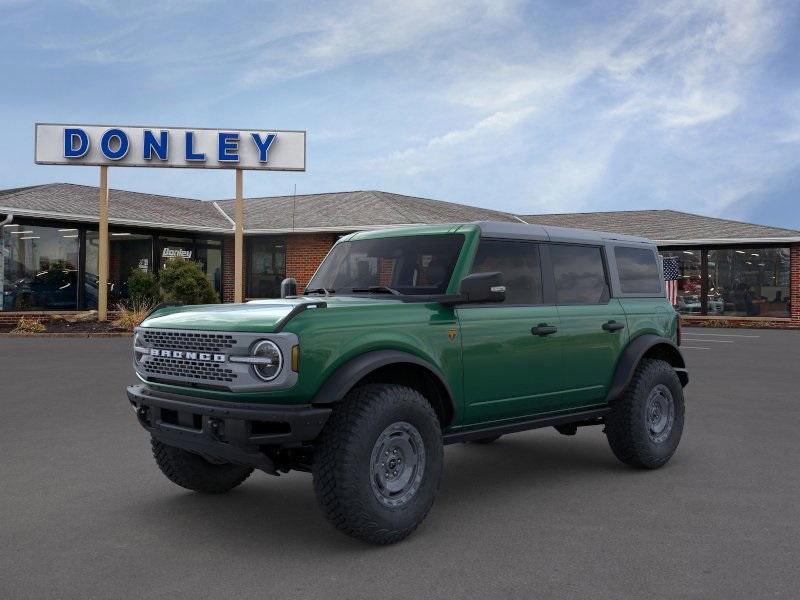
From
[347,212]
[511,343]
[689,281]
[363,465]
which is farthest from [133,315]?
[689,281]

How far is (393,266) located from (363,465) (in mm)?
Result: 1803

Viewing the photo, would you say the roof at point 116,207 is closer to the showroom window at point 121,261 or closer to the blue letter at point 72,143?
the showroom window at point 121,261

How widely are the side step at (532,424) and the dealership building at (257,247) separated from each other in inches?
788

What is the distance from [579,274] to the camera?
627 cm

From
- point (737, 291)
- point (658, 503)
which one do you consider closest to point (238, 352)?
point (658, 503)

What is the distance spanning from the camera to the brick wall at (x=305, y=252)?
27656 mm

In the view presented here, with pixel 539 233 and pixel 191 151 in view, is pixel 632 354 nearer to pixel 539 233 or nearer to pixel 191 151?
pixel 539 233

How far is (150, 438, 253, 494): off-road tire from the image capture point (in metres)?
5.51

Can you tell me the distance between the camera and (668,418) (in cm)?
677

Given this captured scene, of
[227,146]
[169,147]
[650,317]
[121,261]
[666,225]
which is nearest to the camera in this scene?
[650,317]

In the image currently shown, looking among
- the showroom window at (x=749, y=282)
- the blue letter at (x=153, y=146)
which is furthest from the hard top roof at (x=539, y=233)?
the showroom window at (x=749, y=282)

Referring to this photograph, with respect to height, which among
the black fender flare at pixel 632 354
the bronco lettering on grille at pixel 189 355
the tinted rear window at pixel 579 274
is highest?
the tinted rear window at pixel 579 274

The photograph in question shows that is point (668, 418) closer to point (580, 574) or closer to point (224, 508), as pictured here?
point (580, 574)

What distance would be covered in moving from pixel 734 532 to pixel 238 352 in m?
3.18
